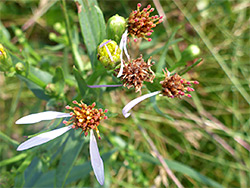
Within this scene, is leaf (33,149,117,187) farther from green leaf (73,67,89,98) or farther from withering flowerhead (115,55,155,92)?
withering flowerhead (115,55,155,92)

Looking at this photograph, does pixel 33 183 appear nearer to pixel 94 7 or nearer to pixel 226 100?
pixel 94 7

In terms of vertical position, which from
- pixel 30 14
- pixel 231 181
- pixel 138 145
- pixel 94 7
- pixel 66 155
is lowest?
pixel 231 181

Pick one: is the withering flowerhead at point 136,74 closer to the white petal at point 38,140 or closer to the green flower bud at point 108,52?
the green flower bud at point 108,52

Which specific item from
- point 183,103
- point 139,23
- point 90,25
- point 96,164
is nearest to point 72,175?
point 96,164

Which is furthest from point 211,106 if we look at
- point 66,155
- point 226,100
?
point 66,155

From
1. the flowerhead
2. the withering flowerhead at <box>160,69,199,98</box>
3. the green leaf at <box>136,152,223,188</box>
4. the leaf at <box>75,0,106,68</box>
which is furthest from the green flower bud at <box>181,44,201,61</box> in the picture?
the green leaf at <box>136,152,223,188</box>
